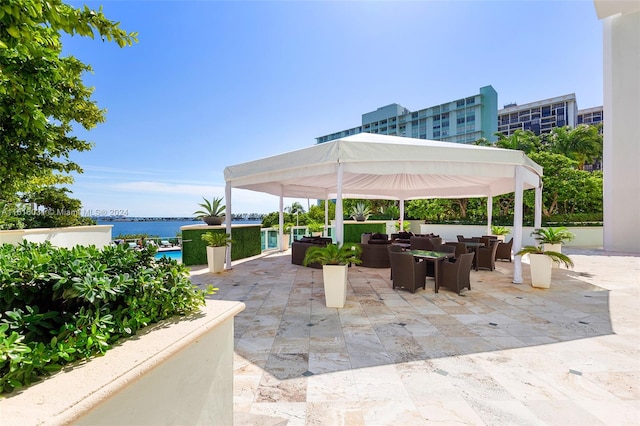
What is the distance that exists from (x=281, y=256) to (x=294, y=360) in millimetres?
8289

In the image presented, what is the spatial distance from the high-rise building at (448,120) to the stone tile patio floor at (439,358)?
51.2 m

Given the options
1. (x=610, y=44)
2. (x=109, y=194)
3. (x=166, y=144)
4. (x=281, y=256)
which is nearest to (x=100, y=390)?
(x=281, y=256)

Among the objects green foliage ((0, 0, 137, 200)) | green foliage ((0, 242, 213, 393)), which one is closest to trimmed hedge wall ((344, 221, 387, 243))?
green foliage ((0, 0, 137, 200))

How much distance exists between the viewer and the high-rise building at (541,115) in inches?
2169

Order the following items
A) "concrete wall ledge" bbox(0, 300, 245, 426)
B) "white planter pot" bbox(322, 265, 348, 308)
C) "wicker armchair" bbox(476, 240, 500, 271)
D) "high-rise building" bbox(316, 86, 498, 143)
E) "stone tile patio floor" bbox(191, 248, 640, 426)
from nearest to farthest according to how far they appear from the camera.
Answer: "concrete wall ledge" bbox(0, 300, 245, 426)
"stone tile patio floor" bbox(191, 248, 640, 426)
"white planter pot" bbox(322, 265, 348, 308)
"wicker armchair" bbox(476, 240, 500, 271)
"high-rise building" bbox(316, 86, 498, 143)

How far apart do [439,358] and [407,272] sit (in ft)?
9.41

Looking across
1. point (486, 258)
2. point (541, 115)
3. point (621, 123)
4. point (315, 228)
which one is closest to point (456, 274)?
point (486, 258)

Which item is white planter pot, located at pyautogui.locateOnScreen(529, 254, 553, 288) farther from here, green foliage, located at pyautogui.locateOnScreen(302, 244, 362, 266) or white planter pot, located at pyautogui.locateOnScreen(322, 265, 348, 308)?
white planter pot, located at pyautogui.locateOnScreen(322, 265, 348, 308)

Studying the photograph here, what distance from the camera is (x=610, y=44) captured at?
1315 cm

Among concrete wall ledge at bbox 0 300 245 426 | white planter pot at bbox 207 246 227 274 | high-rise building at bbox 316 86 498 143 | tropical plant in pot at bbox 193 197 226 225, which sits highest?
high-rise building at bbox 316 86 498 143

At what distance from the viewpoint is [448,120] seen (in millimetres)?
58156

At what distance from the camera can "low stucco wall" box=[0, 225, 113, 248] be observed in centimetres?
774

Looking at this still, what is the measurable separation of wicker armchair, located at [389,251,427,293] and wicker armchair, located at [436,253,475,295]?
43cm

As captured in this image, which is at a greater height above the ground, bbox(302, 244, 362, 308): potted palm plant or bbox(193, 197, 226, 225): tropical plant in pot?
bbox(193, 197, 226, 225): tropical plant in pot
